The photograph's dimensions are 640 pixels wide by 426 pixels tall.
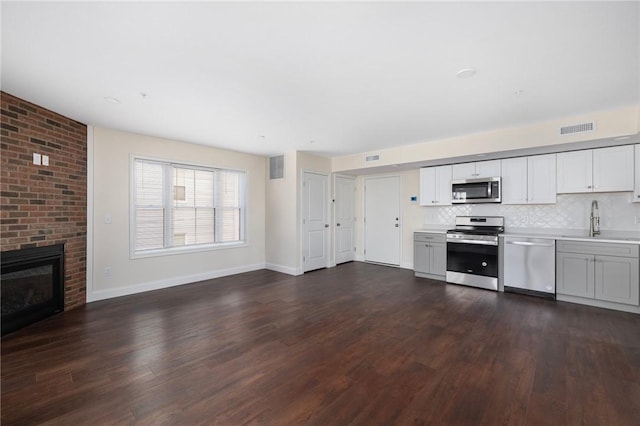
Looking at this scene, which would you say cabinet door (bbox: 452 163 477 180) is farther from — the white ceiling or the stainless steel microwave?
the white ceiling

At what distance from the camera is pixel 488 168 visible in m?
4.84

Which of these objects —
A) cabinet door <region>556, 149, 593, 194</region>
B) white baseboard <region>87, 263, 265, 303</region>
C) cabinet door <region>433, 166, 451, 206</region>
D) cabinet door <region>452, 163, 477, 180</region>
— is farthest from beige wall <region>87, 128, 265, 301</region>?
cabinet door <region>556, 149, 593, 194</region>

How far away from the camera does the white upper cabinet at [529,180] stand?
4289 millimetres

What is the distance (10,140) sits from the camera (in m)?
3.02

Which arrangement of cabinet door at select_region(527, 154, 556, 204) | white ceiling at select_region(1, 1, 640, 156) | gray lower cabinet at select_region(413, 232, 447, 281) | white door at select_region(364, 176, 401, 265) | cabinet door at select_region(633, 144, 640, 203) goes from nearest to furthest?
white ceiling at select_region(1, 1, 640, 156) → cabinet door at select_region(633, 144, 640, 203) → cabinet door at select_region(527, 154, 556, 204) → gray lower cabinet at select_region(413, 232, 447, 281) → white door at select_region(364, 176, 401, 265)

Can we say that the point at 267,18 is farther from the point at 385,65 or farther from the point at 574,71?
the point at 574,71

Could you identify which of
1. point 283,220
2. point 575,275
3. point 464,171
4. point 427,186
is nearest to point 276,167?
point 283,220

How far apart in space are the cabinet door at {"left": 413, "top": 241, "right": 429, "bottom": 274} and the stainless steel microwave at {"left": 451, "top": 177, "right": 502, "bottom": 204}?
101 cm

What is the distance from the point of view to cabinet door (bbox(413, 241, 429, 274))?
209 inches

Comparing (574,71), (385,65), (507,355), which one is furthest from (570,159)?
(385,65)

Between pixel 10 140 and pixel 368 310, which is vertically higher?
pixel 10 140

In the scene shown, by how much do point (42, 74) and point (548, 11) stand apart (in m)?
4.06

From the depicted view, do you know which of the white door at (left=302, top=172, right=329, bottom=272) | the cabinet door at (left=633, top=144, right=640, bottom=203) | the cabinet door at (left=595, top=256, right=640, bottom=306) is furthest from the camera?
the white door at (left=302, top=172, right=329, bottom=272)

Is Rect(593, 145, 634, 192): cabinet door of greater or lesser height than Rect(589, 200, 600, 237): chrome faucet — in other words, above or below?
above
